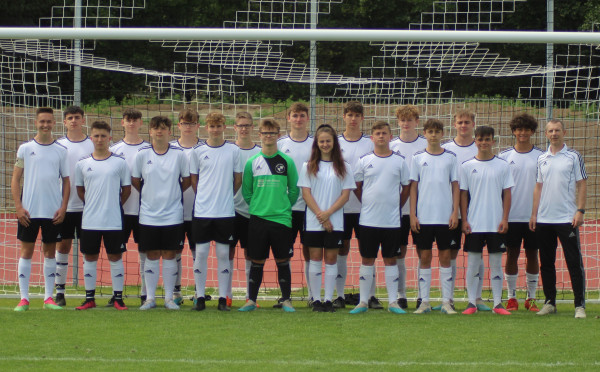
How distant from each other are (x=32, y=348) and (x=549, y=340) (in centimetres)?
415

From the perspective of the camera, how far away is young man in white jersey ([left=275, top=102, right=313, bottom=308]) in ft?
28.8

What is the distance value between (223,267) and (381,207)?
1.72 metres

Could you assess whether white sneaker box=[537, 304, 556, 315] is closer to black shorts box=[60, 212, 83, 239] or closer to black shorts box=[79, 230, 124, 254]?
black shorts box=[79, 230, 124, 254]

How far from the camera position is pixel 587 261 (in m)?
13.5

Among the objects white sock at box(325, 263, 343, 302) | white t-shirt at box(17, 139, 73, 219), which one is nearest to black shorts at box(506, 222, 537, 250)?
white sock at box(325, 263, 343, 302)

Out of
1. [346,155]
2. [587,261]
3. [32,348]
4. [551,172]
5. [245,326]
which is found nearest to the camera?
[32,348]

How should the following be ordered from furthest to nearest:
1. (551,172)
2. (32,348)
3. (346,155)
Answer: (346,155) → (551,172) → (32,348)

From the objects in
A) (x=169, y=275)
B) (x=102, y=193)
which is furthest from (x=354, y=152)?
(x=102, y=193)

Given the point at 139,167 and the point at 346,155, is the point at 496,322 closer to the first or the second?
the point at 346,155

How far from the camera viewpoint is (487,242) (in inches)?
334

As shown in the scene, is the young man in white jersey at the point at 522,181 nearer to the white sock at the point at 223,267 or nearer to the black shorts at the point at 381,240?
the black shorts at the point at 381,240

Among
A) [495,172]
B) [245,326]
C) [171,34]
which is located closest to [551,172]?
[495,172]

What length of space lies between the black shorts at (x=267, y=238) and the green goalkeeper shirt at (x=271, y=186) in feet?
0.18

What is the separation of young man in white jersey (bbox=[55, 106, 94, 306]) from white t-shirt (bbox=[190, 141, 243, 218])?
1.34 metres
